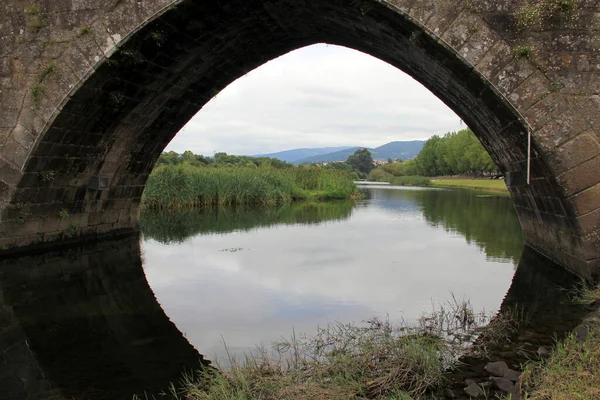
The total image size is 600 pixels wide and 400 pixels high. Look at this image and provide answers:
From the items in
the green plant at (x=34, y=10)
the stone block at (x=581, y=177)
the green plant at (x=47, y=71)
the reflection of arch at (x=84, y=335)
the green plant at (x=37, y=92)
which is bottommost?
the reflection of arch at (x=84, y=335)

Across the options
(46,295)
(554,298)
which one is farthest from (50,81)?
(554,298)

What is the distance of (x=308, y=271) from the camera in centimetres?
934

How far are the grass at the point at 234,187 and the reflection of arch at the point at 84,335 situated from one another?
10.7 m

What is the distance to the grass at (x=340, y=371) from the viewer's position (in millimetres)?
3928

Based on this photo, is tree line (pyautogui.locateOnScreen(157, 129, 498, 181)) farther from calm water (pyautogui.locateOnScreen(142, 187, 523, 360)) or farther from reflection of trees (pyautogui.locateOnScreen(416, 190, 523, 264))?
calm water (pyautogui.locateOnScreen(142, 187, 523, 360))

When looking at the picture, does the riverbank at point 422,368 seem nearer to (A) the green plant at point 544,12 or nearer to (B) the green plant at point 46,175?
(A) the green plant at point 544,12

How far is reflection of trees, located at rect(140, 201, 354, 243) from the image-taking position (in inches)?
580

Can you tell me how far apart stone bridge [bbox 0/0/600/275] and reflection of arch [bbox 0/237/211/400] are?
1790mm

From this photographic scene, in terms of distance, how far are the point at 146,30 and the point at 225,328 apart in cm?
431

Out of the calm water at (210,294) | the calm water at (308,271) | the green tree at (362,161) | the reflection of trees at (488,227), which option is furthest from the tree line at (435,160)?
the calm water at (210,294)

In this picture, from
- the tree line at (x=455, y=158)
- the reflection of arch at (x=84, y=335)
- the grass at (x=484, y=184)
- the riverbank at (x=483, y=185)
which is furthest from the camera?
the tree line at (x=455, y=158)

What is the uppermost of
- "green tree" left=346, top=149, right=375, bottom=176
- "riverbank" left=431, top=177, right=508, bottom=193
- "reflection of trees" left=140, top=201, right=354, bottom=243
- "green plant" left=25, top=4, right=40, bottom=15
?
"green tree" left=346, top=149, right=375, bottom=176

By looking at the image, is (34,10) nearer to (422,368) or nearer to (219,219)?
(422,368)

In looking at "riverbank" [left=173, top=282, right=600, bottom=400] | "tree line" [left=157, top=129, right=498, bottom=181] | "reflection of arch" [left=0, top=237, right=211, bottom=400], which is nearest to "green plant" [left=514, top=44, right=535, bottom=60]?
"riverbank" [left=173, top=282, right=600, bottom=400]
